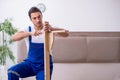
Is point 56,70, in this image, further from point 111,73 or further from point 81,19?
point 81,19

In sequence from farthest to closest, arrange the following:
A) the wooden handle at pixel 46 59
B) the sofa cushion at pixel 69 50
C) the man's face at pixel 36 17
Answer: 1. the sofa cushion at pixel 69 50
2. the man's face at pixel 36 17
3. the wooden handle at pixel 46 59

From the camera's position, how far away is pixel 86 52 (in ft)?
13.4

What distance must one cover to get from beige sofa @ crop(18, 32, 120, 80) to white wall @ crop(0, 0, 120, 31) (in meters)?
0.54

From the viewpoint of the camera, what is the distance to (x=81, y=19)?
4.72 meters

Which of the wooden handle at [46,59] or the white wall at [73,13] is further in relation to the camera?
the white wall at [73,13]

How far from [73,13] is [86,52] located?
978 mm

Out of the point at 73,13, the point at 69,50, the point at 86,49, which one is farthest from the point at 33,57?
the point at 73,13

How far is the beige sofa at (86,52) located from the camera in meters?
3.91

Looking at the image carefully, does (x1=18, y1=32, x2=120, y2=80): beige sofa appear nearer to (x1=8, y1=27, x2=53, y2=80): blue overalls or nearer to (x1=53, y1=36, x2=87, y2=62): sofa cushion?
(x1=53, y1=36, x2=87, y2=62): sofa cushion

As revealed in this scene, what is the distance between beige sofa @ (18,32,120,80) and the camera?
3914 millimetres

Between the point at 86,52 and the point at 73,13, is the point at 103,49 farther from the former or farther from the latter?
the point at 73,13

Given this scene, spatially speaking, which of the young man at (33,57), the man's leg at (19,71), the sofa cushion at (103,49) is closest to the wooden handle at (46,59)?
the young man at (33,57)

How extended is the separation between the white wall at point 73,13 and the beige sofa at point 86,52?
1.76ft

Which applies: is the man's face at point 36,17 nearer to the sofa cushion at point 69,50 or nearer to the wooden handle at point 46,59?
the wooden handle at point 46,59
